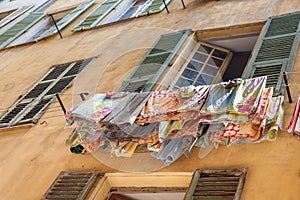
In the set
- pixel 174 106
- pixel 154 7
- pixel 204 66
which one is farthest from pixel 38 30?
pixel 174 106

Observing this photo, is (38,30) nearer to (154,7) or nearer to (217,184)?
(154,7)

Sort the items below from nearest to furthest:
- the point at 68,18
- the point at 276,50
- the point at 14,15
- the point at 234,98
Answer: the point at 234,98
the point at 276,50
the point at 68,18
the point at 14,15

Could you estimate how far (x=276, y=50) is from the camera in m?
6.71

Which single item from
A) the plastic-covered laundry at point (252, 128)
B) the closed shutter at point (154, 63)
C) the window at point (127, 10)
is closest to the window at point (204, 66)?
the closed shutter at point (154, 63)

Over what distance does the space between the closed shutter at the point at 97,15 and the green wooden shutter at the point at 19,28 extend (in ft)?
8.40

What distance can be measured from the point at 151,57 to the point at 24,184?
3.51 meters

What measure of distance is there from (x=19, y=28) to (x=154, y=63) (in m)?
7.57

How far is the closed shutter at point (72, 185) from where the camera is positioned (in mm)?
5562

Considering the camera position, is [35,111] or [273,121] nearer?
[273,121]

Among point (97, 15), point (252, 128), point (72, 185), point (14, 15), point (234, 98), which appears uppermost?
point (14, 15)

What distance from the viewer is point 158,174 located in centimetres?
538

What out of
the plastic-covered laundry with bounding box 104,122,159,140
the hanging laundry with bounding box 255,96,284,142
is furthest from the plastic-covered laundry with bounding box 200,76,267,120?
the plastic-covered laundry with bounding box 104,122,159,140

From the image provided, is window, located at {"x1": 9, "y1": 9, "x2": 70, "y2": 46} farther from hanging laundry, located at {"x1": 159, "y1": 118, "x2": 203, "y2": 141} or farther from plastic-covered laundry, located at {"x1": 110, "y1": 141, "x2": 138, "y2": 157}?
hanging laundry, located at {"x1": 159, "y1": 118, "x2": 203, "y2": 141}

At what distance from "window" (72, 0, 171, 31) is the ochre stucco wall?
0.37m
